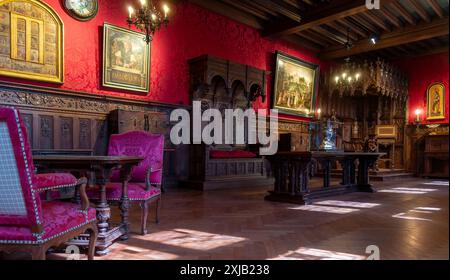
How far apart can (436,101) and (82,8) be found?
35.4 ft

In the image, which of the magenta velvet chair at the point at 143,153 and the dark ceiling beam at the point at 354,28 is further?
the dark ceiling beam at the point at 354,28

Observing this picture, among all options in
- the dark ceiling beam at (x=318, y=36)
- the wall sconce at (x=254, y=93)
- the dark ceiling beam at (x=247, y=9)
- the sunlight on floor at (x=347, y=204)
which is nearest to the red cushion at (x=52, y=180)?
the sunlight on floor at (x=347, y=204)

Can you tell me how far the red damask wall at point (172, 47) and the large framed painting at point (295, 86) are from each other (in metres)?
0.33

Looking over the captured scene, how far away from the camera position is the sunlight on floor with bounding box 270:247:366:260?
7.68ft

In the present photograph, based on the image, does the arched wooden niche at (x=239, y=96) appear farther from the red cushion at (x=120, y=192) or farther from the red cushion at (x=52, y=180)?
the red cushion at (x=52, y=180)

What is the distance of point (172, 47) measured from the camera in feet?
21.9

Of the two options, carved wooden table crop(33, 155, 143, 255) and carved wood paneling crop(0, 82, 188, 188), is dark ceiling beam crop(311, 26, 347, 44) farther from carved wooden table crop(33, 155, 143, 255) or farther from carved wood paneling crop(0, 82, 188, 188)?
carved wooden table crop(33, 155, 143, 255)

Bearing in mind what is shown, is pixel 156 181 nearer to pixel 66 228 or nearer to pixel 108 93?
pixel 66 228

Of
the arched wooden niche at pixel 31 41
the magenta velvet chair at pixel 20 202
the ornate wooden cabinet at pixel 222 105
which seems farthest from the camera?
the ornate wooden cabinet at pixel 222 105

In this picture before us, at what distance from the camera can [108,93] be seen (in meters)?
5.75

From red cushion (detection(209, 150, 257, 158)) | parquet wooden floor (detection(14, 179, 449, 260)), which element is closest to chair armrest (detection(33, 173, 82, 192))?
parquet wooden floor (detection(14, 179, 449, 260))

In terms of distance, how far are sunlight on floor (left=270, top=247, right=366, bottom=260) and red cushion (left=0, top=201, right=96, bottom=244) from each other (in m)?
1.42

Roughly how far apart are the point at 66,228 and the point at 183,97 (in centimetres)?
525

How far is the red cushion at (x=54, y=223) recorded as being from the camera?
1669mm
